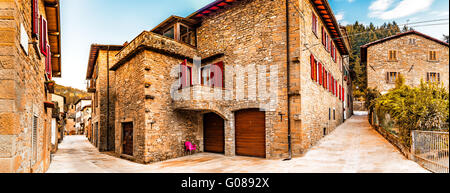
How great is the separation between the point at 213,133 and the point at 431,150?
8294 mm

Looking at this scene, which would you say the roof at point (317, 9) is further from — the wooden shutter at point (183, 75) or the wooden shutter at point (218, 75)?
the wooden shutter at point (183, 75)

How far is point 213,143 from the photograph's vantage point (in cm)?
1191

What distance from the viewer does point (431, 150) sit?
6281mm

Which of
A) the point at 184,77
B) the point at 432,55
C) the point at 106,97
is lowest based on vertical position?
the point at 106,97

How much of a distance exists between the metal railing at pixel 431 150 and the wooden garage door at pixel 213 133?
7.29 meters

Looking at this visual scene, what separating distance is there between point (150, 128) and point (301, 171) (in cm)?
614

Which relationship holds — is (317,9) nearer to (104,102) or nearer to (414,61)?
(104,102)

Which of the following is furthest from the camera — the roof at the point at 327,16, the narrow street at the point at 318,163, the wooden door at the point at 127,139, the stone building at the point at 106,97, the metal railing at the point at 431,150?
the stone building at the point at 106,97

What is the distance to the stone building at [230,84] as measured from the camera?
9523 mm

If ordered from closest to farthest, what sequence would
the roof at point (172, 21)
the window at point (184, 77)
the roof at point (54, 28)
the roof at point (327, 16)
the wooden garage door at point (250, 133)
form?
the roof at point (54, 28)
the wooden garage door at point (250, 133)
the window at point (184, 77)
the roof at point (327, 16)
the roof at point (172, 21)

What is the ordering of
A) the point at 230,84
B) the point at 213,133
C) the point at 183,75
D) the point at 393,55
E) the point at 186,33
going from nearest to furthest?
the point at 230,84, the point at 183,75, the point at 213,133, the point at 186,33, the point at 393,55

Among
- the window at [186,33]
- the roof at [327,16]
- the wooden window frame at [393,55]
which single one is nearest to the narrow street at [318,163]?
the roof at [327,16]

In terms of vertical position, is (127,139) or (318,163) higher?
(127,139)

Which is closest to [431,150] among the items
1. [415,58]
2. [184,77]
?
[184,77]
